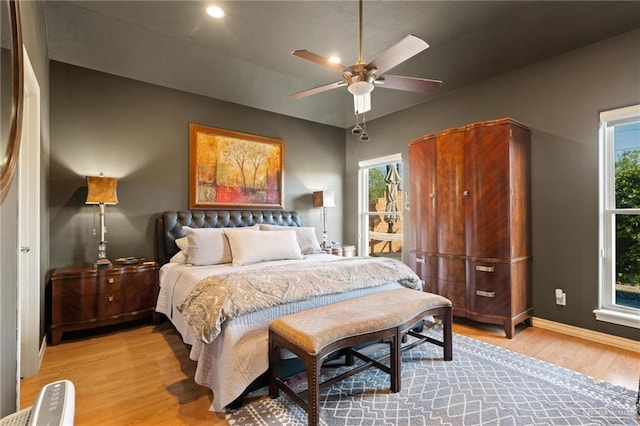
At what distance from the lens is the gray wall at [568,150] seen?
284cm

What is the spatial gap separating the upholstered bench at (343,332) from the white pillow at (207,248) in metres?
1.48

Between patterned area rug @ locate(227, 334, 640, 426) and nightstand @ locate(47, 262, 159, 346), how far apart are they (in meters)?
2.01

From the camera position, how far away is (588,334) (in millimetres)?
2936

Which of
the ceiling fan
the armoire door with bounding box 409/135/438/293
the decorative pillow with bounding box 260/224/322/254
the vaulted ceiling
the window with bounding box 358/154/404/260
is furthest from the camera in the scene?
the window with bounding box 358/154/404/260

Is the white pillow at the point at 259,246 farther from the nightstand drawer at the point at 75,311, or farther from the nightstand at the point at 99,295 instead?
the nightstand drawer at the point at 75,311

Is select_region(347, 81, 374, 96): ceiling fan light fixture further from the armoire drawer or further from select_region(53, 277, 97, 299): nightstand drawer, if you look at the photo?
select_region(53, 277, 97, 299): nightstand drawer

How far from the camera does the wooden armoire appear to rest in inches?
121

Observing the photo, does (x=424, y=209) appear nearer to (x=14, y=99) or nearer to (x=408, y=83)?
(x=408, y=83)

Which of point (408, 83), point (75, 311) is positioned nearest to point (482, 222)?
point (408, 83)

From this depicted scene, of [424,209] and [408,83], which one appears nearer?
[408,83]

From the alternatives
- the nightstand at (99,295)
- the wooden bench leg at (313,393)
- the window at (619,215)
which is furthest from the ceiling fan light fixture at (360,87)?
the nightstand at (99,295)

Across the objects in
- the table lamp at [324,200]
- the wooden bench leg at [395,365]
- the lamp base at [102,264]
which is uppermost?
the table lamp at [324,200]

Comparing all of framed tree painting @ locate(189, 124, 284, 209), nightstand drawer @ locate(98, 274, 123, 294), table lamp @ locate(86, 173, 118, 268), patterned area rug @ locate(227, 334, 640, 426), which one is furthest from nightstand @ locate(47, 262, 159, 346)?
patterned area rug @ locate(227, 334, 640, 426)

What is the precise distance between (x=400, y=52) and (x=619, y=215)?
2724 millimetres
